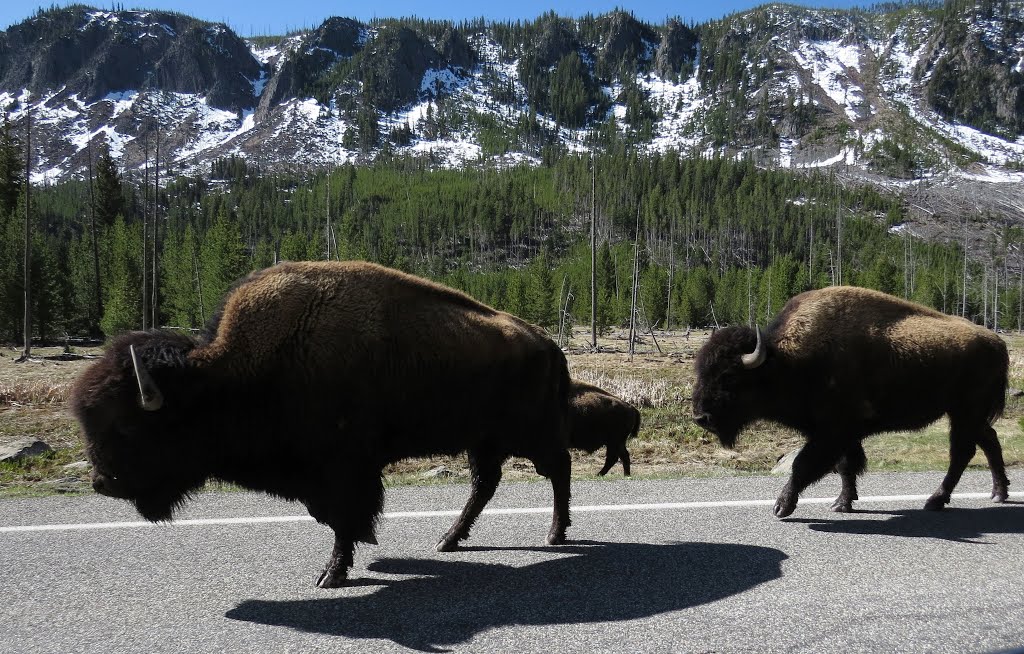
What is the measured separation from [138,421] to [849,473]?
5704 mm

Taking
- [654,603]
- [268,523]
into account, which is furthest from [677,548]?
[268,523]

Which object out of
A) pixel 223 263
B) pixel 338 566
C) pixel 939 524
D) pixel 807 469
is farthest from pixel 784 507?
pixel 223 263

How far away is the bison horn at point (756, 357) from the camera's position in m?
6.23

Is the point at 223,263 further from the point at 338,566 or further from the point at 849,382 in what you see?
the point at 338,566

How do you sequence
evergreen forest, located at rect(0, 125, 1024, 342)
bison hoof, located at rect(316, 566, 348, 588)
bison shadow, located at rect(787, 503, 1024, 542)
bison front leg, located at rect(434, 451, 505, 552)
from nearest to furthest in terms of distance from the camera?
1. bison hoof, located at rect(316, 566, 348, 588)
2. bison front leg, located at rect(434, 451, 505, 552)
3. bison shadow, located at rect(787, 503, 1024, 542)
4. evergreen forest, located at rect(0, 125, 1024, 342)

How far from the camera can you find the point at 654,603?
4160 millimetres

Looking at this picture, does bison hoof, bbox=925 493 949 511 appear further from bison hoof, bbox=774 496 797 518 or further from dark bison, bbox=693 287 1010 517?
bison hoof, bbox=774 496 797 518

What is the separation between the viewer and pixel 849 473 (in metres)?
6.46

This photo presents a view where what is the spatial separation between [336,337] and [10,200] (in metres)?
66.9

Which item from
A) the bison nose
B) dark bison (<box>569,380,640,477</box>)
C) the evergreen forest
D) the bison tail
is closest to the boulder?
the bison nose

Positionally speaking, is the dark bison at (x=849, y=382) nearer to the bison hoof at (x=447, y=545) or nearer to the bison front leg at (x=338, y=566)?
the bison hoof at (x=447, y=545)

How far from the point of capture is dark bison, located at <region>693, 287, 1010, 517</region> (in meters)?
6.39

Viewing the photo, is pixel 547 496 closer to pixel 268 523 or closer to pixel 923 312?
pixel 268 523

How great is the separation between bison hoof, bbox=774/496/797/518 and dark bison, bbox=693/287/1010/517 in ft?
1.46
